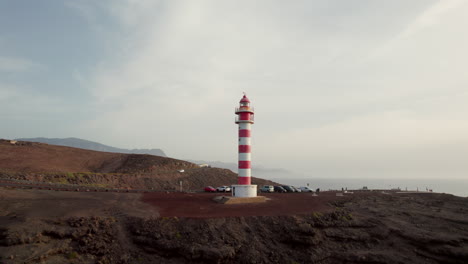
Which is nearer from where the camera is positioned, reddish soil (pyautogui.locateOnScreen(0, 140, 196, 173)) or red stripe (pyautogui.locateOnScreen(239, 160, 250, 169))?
red stripe (pyautogui.locateOnScreen(239, 160, 250, 169))

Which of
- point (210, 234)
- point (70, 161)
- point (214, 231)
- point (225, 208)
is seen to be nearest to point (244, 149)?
point (225, 208)

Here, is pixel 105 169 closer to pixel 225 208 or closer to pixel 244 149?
pixel 244 149

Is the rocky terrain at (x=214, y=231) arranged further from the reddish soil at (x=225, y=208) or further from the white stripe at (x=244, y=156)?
Answer: the white stripe at (x=244, y=156)

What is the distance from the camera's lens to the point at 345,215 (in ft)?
93.2

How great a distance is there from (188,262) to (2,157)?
62623 mm

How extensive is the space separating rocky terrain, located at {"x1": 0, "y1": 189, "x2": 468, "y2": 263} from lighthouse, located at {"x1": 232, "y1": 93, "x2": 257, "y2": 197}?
5418 millimetres

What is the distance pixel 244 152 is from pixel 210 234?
14.3 m

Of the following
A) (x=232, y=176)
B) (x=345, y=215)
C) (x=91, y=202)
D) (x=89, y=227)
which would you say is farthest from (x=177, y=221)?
(x=232, y=176)

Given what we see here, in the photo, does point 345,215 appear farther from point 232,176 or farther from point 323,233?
point 232,176

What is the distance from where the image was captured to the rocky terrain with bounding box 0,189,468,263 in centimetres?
1981

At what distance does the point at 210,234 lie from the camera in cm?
2258

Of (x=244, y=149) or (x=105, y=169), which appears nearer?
(x=244, y=149)

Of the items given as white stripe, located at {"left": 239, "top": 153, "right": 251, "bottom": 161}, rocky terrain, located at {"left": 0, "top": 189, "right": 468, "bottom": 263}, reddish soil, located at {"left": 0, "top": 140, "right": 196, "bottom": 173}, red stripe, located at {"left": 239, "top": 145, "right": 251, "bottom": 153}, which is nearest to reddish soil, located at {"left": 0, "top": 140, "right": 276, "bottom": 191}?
reddish soil, located at {"left": 0, "top": 140, "right": 196, "bottom": 173}

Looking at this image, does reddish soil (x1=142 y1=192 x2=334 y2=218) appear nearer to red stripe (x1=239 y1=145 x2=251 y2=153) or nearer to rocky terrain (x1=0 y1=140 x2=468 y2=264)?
rocky terrain (x1=0 y1=140 x2=468 y2=264)
